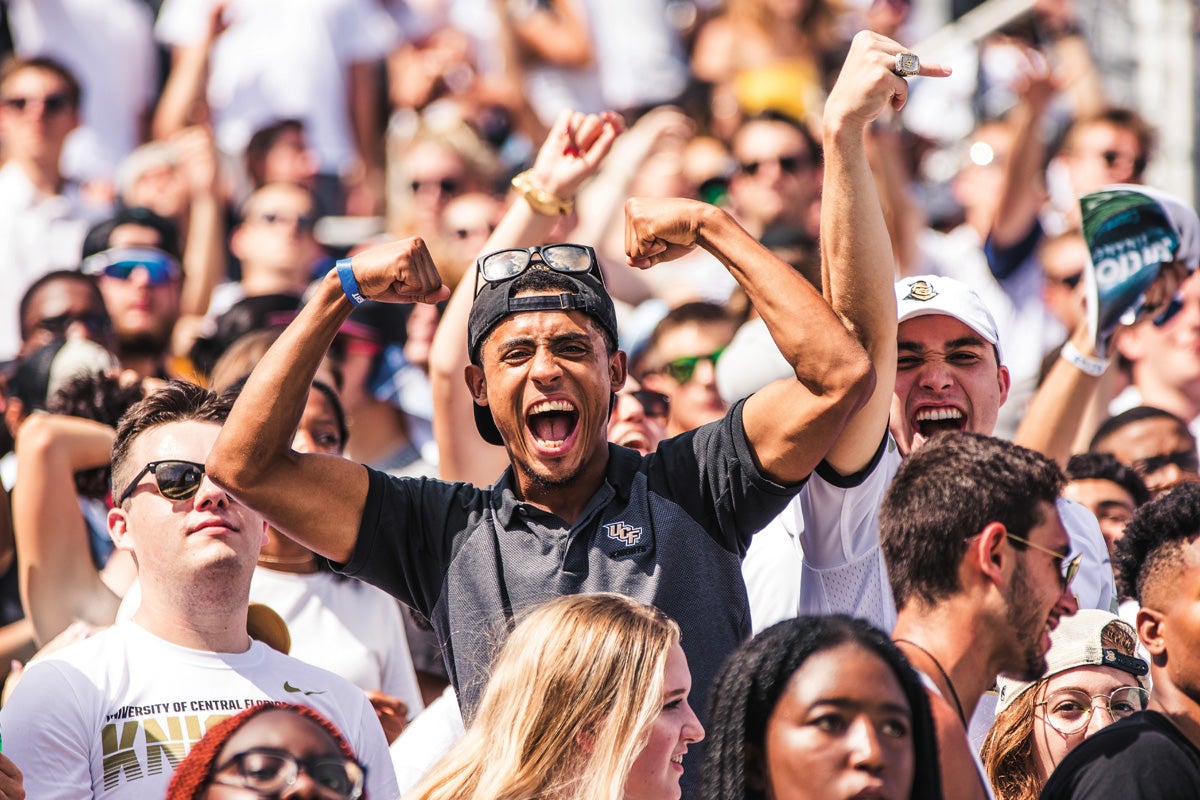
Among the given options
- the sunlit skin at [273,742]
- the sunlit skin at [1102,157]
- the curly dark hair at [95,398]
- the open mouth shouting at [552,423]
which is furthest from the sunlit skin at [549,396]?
the sunlit skin at [1102,157]

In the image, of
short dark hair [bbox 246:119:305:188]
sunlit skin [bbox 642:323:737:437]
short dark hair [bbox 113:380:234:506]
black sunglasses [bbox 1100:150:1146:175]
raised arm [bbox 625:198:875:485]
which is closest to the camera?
raised arm [bbox 625:198:875:485]

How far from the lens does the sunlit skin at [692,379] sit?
18.9 ft

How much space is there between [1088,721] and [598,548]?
1.40 m

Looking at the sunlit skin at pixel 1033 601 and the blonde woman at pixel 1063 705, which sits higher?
the sunlit skin at pixel 1033 601

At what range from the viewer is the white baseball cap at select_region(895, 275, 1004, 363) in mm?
4363

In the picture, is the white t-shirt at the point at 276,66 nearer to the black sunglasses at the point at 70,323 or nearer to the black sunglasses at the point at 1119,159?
the black sunglasses at the point at 70,323

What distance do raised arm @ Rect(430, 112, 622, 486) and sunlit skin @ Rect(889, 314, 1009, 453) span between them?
95 centimetres

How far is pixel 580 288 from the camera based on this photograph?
373cm

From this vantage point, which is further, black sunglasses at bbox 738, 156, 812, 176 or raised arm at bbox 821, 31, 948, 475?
black sunglasses at bbox 738, 156, 812, 176

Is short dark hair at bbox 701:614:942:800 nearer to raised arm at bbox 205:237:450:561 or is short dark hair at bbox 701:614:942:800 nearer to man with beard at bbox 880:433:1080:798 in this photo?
man with beard at bbox 880:433:1080:798

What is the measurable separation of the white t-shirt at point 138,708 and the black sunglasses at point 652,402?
1.61m

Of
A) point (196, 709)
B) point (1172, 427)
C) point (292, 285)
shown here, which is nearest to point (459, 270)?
point (292, 285)

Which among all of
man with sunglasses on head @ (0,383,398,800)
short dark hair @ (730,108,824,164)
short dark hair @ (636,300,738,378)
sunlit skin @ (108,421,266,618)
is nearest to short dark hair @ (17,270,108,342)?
short dark hair @ (636,300,738,378)

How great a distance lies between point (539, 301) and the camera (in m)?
3.68
